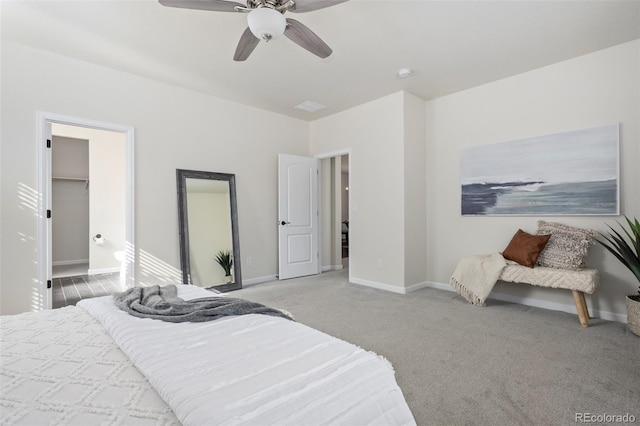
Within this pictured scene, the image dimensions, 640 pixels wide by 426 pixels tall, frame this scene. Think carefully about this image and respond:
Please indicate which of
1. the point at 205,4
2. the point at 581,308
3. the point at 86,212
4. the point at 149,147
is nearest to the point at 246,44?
the point at 205,4

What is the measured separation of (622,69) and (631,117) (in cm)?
48

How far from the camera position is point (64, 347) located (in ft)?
4.01

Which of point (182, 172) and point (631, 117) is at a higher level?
point (631, 117)

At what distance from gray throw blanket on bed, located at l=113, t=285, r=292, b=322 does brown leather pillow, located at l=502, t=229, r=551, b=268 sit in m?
2.84

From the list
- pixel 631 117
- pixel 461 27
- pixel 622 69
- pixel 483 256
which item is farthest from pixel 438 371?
pixel 622 69

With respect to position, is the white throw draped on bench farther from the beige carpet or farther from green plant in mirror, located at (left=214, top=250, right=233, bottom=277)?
green plant in mirror, located at (left=214, top=250, right=233, bottom=277)

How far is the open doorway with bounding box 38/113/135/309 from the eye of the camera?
16.4 feet

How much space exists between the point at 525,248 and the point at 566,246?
348mm

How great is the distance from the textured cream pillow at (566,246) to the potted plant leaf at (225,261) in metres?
3.75

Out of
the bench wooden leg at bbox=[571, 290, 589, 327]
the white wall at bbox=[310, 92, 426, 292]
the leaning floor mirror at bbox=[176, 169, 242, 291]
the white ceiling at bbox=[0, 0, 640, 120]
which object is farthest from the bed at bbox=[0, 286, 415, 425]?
the white wall at bbox=[310, 92, 426, 292]

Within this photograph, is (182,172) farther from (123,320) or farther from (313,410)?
(313,410)

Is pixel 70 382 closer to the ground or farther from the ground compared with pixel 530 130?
closer to the ground

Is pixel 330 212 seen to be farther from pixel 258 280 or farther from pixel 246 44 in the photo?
pixel 246 44

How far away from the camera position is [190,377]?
0.96m
